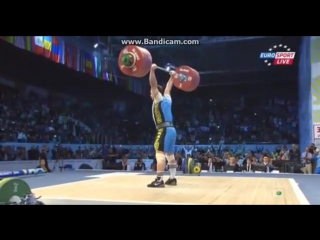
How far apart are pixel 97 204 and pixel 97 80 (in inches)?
387

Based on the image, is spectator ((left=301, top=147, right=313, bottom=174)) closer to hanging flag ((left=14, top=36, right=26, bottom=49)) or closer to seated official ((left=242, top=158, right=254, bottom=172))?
seated official ((left=242, top=158, right=254, bottom=172))

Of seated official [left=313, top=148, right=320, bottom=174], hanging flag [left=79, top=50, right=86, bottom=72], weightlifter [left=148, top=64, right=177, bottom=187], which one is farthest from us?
hanging flag [left=79, top=50, right=86, bottom=72]

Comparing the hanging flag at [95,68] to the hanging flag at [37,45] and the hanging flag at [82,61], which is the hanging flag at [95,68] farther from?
the hanging flag at [37,45]

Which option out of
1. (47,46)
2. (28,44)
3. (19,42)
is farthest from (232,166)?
(19,42)

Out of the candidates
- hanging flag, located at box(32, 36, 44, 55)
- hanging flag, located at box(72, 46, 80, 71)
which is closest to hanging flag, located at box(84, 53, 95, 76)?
hanging flag, located at box(72, 46, 80, 71)

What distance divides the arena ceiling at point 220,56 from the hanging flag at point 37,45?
251 centimetres

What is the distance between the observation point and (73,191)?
5262mm

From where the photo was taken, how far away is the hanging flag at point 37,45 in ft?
34.1

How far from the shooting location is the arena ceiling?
12.9 metres

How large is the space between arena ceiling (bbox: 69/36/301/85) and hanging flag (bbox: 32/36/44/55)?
251cm

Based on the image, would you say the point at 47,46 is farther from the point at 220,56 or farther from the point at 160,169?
the point at 160,169

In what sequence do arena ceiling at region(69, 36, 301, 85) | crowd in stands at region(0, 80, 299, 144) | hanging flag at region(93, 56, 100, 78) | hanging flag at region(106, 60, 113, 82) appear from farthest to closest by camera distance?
hanging flag at region(106, 60, 113, 82)
hanging flag at region(93, 56, 100, 78)
arena ceiling at region(69, 36, 301, 85)
crowd in stands at region(0, 80, 299, 144)
